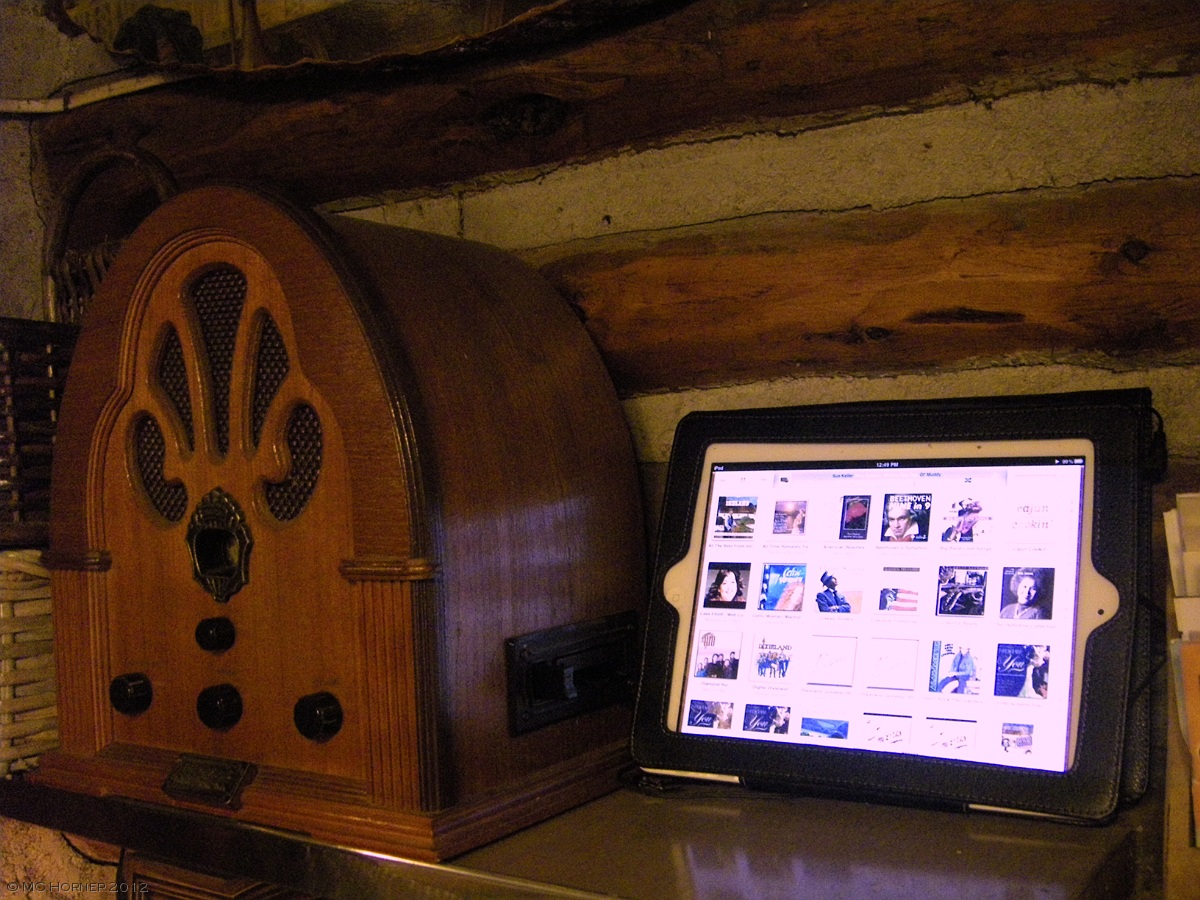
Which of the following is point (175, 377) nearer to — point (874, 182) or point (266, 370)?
point (266, 370)

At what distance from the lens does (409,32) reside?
54.2 inches

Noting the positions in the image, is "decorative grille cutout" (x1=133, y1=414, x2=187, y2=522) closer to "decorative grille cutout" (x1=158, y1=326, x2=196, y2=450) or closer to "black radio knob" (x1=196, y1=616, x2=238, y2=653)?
"decorative grille cutout" (x1=158, y1=326, x2=196, y2=450)

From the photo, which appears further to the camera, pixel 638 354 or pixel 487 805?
pixel 638 354

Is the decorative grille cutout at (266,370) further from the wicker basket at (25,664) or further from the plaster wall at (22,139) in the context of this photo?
the plaster wall at (22,139)

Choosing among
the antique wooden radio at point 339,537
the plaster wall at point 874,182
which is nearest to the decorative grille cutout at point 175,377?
the antique wooden radio at point 339,537

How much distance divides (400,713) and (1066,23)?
88 cm

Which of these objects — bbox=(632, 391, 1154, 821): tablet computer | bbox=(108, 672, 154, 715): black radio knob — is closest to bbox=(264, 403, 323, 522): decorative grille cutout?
bbox=(108, 672, 154, 715): black radio knob

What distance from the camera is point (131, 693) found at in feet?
3.92

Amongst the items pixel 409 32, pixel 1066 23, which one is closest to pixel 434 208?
pixel 409 32

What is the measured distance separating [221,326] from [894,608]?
0.74 metres

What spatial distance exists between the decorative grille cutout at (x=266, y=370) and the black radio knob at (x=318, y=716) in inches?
10.5

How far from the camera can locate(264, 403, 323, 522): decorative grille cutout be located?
1088mm

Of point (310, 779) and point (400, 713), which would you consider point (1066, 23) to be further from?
point (310, 779)

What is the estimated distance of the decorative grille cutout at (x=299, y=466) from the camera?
109 centimetres
